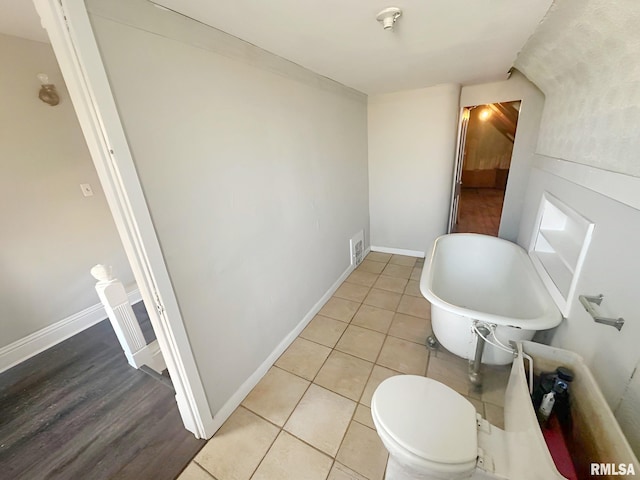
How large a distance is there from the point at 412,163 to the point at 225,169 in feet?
8.08

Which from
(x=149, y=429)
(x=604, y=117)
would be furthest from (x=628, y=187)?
(x=149, y=429)

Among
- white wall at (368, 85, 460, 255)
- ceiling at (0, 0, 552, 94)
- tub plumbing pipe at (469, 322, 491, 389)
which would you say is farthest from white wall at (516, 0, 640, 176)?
white wall at (368, 85, 460, 255)

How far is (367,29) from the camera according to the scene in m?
1.26

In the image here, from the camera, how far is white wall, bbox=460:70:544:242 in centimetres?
244

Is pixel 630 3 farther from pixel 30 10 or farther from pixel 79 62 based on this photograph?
pixel 30 10

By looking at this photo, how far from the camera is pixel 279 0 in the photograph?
97 cm

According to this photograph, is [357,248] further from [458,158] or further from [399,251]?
[458,158]

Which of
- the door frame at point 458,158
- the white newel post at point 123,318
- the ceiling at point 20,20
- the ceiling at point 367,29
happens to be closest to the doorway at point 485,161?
the door frame at point 458,158

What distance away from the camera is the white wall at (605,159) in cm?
87

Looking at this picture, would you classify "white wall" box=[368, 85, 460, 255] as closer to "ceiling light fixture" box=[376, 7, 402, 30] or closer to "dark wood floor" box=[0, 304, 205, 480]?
"ceiling light fixture" box=[376, 7, 402, 30]

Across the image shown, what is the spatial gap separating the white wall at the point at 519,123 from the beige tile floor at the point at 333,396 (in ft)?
4.94

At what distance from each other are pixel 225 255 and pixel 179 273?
273mm

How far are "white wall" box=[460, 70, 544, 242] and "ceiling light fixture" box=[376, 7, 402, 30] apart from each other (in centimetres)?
216

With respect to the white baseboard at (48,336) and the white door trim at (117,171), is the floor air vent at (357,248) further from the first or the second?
the white baseboard at (48,336)
